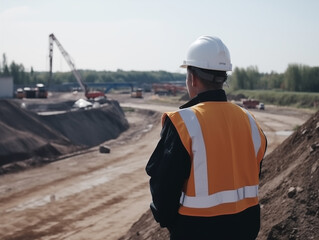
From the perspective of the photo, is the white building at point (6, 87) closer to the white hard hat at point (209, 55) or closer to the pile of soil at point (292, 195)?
the pile of soil at point (292, 195)

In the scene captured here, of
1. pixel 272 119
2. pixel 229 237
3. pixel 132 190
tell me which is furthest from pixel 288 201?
pixel 272 119

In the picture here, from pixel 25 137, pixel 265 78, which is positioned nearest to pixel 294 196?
pixel 25 137

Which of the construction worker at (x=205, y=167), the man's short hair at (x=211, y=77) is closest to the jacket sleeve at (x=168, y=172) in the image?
the construction worker at (x=205, y=167)

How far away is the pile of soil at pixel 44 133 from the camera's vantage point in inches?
901

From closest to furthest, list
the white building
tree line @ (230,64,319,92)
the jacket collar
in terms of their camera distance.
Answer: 1. the jacket collar
2. the white building
3. tree line @ (230,64,319,92)

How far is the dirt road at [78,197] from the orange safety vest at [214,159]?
8564 millimetres

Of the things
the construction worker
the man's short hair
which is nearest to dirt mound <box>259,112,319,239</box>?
the construction worker

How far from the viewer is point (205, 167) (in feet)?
8.61

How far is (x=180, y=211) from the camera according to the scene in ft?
8.82

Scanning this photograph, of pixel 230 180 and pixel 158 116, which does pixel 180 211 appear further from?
pixel 158 116

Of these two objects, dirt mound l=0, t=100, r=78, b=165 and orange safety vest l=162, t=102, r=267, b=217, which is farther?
dirt mound l=0, t=100, r=78, b=165

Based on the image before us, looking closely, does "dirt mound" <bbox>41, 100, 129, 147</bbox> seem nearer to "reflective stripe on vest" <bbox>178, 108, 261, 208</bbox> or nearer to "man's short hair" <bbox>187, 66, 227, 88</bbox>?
"man's short hair" <bbox>187, 66, 227, 88</bbox>

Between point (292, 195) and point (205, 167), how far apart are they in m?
3.47

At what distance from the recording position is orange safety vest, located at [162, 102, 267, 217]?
2.62m
